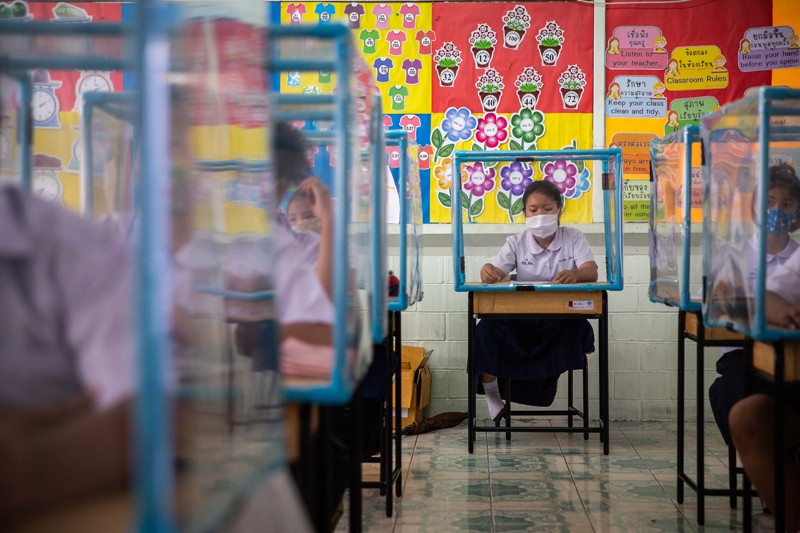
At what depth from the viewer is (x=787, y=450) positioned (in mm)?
2121

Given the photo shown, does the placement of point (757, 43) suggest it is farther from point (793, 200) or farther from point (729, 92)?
point (793, 200)

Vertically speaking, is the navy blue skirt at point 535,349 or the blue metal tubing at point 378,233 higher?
the blue metal tubing at point 378,233

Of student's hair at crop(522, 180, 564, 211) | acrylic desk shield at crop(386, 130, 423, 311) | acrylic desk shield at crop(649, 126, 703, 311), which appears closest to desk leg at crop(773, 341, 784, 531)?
acrylic desk shield at crop(649, 126, 703, 311)

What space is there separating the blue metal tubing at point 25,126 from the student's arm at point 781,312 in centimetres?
169

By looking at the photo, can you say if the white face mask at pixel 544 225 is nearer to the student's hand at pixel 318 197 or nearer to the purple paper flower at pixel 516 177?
the purple paper flower at pixel 516 177

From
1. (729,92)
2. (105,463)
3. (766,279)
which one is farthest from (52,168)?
(729,92)

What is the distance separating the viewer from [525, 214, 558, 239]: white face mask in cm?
400

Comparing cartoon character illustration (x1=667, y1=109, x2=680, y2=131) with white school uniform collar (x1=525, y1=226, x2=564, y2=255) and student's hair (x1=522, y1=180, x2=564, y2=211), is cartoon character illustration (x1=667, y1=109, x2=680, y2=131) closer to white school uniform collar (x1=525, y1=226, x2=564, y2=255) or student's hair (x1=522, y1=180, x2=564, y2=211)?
student's hair (x1=522, y1=180, x2=564, y2=211)

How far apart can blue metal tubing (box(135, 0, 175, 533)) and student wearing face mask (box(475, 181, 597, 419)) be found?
3165 mm

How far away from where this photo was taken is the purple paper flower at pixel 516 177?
13.7ft

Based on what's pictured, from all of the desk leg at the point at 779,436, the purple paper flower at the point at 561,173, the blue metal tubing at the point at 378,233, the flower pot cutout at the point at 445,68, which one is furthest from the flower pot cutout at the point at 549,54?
the desk leg at the point at 779,436

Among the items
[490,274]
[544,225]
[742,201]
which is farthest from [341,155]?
[544,225]

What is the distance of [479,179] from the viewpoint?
169 inches

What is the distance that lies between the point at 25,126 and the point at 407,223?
6.56 ft
